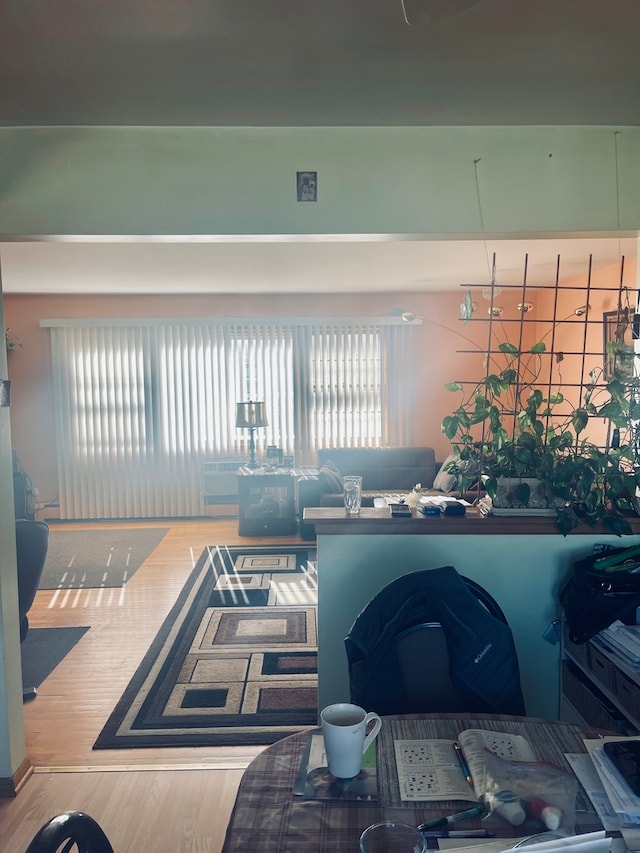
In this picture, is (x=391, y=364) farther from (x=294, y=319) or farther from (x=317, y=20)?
(x=317, y=20)

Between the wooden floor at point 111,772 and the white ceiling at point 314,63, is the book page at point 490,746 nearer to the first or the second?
the wooden floor at point 111,772

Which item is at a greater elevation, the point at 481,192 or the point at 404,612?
the point at 481,192

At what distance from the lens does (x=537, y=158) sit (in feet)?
8.34

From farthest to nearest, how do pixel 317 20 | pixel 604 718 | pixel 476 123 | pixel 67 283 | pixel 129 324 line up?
1. pixel 129 324
2. pixel 67 283
3. pixel 476 123
4. pixel 604 718
5. pixel 317 20

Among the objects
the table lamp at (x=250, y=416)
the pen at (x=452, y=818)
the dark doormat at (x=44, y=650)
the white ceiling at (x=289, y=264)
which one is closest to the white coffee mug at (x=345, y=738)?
the pen at (x=452, y=818)

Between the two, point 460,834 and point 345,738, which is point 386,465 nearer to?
point 345,738

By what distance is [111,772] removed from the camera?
8.81 feet

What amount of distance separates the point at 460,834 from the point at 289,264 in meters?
4.73

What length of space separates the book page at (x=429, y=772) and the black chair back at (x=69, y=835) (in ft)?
1.82

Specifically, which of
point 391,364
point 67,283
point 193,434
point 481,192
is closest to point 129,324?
point 67,283

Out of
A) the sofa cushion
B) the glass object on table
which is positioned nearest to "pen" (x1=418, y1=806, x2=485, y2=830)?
the glass object on table

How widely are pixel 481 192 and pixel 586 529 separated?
1377 mm

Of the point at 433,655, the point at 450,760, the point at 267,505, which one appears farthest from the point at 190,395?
the point at 450,760

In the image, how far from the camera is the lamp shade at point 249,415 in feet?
22.6
